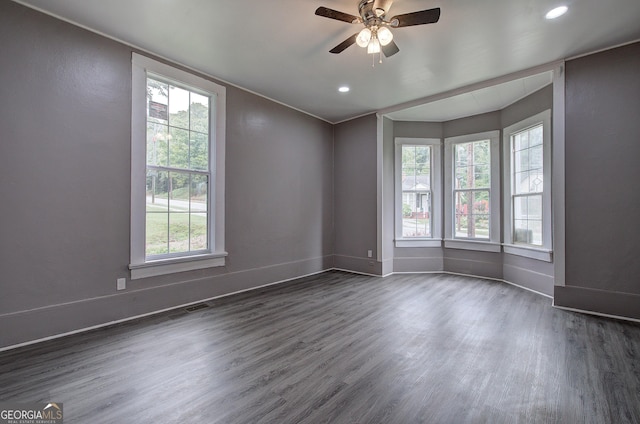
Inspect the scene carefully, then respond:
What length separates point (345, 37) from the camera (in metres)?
3.11

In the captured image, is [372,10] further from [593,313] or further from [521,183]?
[593,313]

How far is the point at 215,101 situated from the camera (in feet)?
13.5

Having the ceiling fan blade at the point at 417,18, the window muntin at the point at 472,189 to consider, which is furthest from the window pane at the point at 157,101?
the window muntin at the point at 472,189

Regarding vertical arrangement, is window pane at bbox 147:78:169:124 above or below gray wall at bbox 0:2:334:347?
above

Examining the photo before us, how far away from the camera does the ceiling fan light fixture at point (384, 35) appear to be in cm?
251

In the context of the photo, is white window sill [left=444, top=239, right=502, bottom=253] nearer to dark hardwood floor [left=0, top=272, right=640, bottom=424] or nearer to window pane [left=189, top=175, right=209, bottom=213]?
dark hardwood floor [left=0, top=272, right=640, bottom=424]

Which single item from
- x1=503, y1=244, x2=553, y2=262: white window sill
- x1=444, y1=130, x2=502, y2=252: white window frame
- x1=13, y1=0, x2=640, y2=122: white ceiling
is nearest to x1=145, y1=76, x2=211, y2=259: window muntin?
x1=13, y1=0, x2=640, y2=122: white ceiling

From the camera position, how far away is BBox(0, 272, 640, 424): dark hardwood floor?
1.77 metres

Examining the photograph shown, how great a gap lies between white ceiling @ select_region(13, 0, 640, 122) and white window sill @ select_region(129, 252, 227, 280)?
244cm

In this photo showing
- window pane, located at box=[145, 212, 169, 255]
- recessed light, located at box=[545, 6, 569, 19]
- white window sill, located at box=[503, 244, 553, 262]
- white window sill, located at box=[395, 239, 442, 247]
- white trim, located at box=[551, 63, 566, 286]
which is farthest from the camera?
white window sill, located at box=[395, 239, 442, 247]

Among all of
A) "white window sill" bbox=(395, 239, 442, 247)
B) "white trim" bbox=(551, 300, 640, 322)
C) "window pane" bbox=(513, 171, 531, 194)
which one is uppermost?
"window pane" bbox=(513, 171, 531, 194)

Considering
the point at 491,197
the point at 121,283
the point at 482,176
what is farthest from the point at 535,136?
the point at 121,283

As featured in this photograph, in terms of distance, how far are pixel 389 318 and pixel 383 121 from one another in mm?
3646

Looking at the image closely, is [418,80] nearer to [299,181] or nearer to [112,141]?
[299,181]
